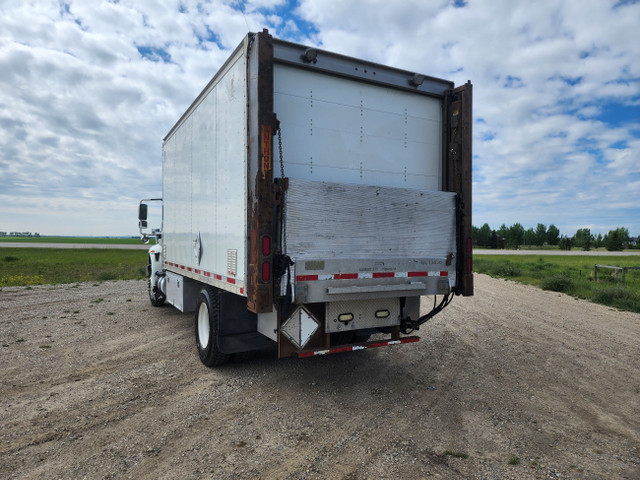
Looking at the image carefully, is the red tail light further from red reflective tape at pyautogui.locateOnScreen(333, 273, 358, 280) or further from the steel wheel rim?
the steel wheel rim

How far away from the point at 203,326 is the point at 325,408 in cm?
243


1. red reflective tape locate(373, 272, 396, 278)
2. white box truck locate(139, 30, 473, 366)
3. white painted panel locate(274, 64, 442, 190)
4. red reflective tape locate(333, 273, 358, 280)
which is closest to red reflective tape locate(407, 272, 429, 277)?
white box truck locate(139, 30, 473, 366)

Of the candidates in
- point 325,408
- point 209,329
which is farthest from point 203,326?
point 325,408

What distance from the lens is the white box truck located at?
4.16 metres

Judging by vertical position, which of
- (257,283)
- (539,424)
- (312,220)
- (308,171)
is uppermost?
(308,171)

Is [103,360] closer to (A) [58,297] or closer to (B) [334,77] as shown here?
(B) [334,77]

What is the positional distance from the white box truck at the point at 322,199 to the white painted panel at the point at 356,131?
1 cm

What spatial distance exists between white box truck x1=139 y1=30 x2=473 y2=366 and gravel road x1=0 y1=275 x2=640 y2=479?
0.65m

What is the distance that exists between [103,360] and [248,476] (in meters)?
4.06

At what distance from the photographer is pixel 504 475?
Answer: 3.19m

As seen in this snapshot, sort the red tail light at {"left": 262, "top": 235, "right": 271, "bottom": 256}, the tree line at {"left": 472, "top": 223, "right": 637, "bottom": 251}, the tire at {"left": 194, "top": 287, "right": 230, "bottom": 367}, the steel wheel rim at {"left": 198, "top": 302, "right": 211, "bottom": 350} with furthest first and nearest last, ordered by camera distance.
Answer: the tree line at {"left": 472, "top": 223, "right": 637, "bottom": 251} < the steel wheel rim at {"left": 198, "top": 302, "right": 211, "bottom": 350} < the tire at {"left": 194, "top": 287, "right": 230, "bottom": 367} < the red tail light at {"left": 262, "top": 235, "right": 271, "bottom": 256}

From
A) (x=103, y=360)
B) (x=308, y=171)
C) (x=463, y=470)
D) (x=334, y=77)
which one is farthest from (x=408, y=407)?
(x=103, y=360)

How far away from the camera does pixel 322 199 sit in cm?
432

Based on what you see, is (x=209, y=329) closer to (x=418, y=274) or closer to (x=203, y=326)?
(x=203, y=326)
